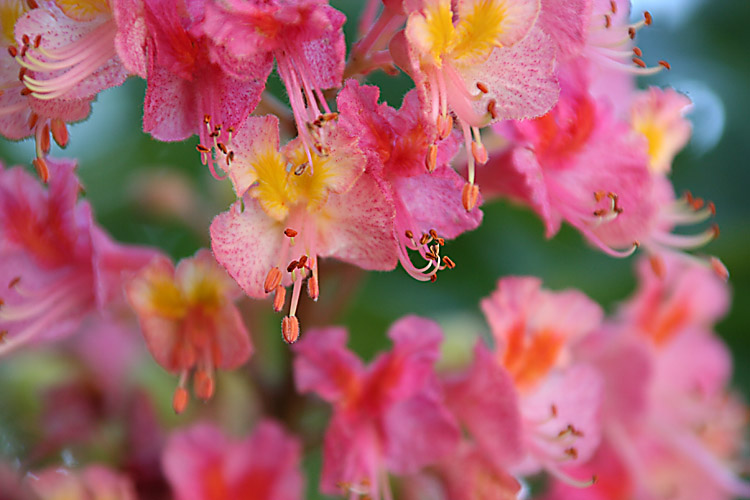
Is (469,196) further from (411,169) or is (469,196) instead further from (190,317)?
(190,317)

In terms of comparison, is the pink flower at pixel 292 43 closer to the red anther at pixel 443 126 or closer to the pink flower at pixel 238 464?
the red anther at pixel 443 126

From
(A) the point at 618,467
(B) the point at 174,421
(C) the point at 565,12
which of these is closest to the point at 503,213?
(A) the point at 618,467

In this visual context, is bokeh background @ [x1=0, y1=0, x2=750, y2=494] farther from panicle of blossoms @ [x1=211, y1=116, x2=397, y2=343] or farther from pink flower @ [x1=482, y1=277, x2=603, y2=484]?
panicle of blossoms @ [x1=211, y1=116, x2=397, y2=343]

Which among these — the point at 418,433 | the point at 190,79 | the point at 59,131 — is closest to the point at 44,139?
the point at 59,131

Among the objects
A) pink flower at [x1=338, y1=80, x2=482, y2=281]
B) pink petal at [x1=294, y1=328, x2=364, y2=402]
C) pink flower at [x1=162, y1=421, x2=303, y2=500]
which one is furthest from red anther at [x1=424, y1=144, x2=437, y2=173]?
pink flower at [x1=162, y1=421, x2=303, y2=500]

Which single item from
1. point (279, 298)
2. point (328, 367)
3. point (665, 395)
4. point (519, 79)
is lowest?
point (665, 395)

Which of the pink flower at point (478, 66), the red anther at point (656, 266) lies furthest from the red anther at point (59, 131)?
the red anther at point (656, 266)
